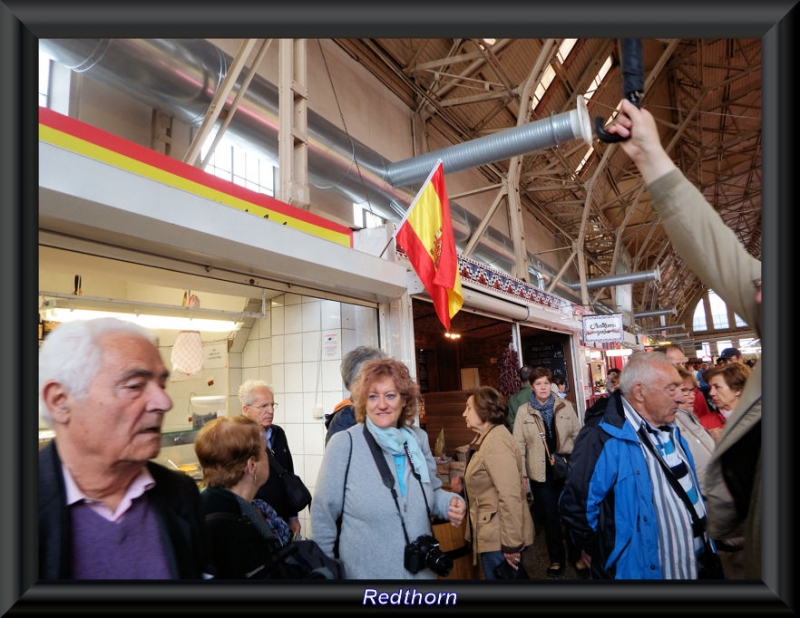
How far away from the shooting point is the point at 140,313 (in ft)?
9.70

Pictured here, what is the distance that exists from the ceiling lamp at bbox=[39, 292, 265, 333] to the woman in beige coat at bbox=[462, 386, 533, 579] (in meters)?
1.93

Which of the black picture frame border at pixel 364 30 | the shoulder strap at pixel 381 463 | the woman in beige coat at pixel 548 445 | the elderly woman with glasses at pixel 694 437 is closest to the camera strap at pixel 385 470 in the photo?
the shoulder strap at pixel 381 463

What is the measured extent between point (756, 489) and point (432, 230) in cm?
227

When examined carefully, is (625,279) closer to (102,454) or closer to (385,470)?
(385,470)

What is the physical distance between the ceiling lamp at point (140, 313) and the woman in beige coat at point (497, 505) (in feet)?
6.34

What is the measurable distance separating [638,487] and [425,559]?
883 millimetres

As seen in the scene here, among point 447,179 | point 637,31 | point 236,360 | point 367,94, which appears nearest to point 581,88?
point 447,179

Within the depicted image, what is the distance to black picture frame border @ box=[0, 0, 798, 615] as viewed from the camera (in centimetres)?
80

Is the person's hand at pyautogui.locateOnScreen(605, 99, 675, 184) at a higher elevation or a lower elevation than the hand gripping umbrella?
lower

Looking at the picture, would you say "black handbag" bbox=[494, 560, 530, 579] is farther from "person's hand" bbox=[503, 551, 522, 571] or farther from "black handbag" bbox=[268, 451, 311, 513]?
"black handbag" bbox=[268, 451, 311, 513]

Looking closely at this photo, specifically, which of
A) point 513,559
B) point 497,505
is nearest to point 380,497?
point 497,505

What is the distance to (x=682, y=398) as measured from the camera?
6.24 feet

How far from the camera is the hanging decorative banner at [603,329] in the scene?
22.4 ft

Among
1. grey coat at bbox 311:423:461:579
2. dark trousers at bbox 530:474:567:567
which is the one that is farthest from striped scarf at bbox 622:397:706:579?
dark trousers at bbox 530:474:567:567
